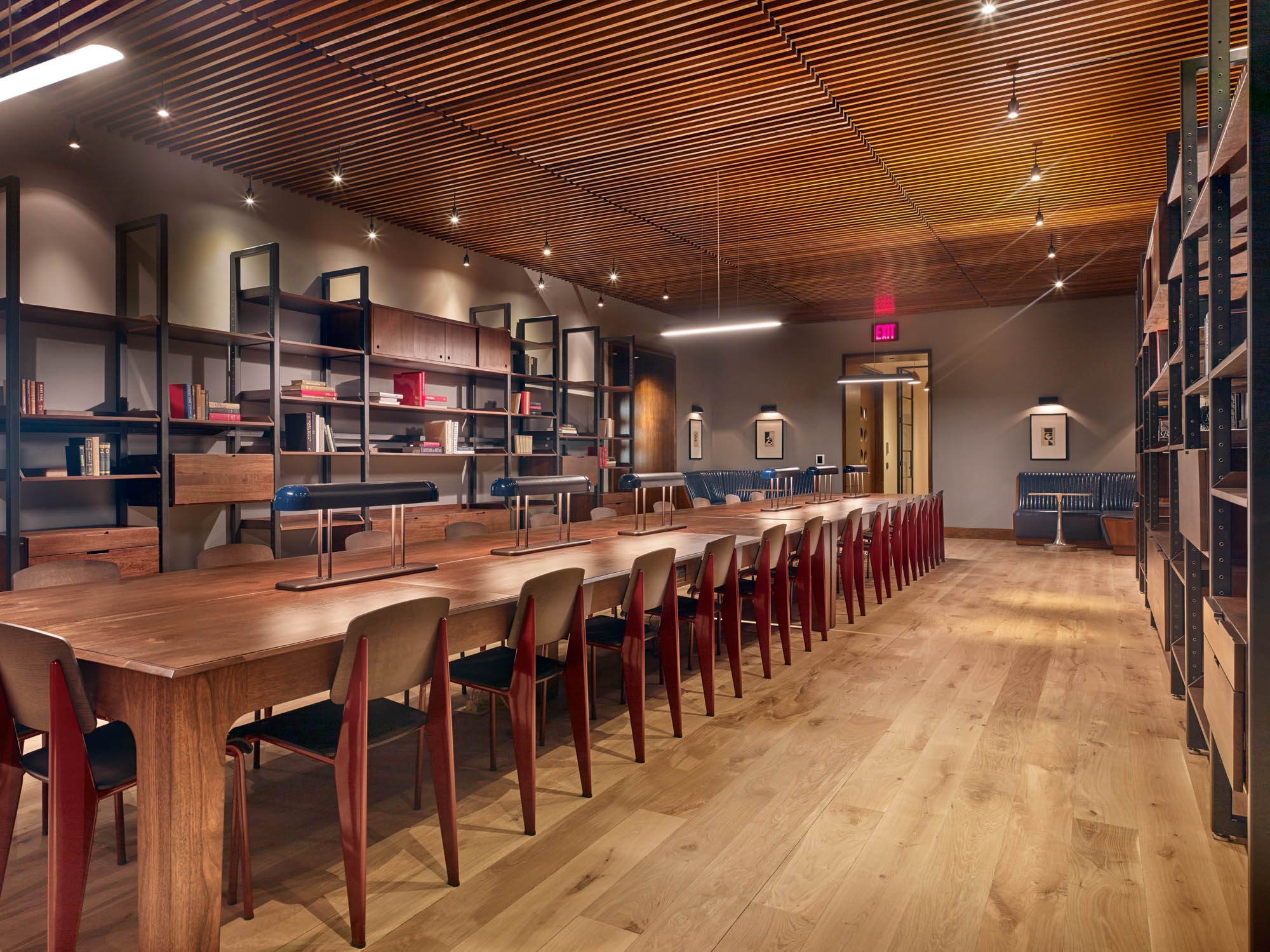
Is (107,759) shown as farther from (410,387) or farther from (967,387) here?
(967,387)

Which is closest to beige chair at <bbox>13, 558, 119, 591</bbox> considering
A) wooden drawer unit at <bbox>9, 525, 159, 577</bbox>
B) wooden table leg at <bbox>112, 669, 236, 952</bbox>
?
wooden drawer unit at <bbox>9, 525, 159, 577</bbox>

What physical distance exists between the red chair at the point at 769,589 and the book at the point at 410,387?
3702mm

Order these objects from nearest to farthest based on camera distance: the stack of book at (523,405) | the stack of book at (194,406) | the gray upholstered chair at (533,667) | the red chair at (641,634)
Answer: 1. the gray upholstered chair at (533,667)
2. the red chair at (641,634)
3. the stack of book at (194,406)
4. the stack of book at (523,405)

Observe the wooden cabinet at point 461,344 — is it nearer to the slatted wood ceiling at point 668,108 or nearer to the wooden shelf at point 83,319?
the slatted wood ceiling at point 668,108

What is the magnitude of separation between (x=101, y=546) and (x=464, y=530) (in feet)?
7.26

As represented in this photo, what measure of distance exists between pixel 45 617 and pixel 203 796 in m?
0.98

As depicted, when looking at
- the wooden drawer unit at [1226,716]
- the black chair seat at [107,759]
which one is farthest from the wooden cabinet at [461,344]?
the wooden drawer unit at [1226,716]

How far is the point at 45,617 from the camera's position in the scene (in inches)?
91.7

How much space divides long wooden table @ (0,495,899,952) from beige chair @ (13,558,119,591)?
0.72 feet

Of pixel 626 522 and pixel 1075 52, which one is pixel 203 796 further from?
pixel 1075 52

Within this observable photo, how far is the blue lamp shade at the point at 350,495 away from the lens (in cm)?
277

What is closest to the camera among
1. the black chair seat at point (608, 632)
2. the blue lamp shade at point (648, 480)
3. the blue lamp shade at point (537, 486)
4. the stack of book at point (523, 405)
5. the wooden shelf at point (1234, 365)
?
the wooden shelf at point (1234, 365)

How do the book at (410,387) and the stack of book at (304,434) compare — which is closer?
the stack of book at (304,434)

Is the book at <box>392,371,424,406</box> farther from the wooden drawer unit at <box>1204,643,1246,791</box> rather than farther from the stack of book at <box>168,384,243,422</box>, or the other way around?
the wooden drawer unit at <box>1204,643,1246,791</box>
